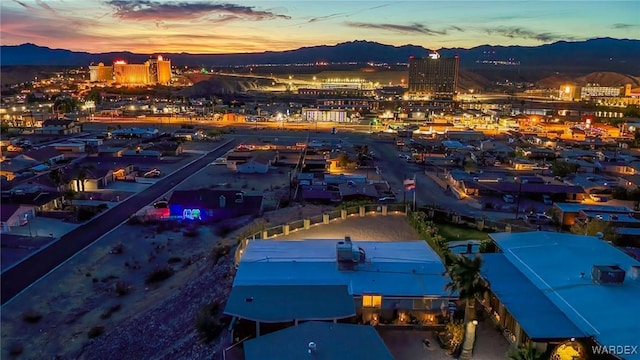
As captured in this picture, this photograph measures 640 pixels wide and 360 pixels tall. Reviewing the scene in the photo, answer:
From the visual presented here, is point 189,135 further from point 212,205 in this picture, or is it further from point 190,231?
point 190,231

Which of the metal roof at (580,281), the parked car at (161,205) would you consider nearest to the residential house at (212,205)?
the parked car at (161,205)

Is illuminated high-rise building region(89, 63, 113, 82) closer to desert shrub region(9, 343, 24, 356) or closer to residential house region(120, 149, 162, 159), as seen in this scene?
residential house region(120, 149, 162, 159)

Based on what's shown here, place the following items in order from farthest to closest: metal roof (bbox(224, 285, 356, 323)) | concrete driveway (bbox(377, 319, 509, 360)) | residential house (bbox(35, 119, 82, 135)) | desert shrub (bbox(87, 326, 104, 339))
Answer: residential house (bbox(35, 119, 82, 135)) → desert shrub (bbox(87, 326, 104, 339)) → metal roof (bbox(224, 285, 356, 323)) → concrete driveway (bbox(377, 319, 509, 360))

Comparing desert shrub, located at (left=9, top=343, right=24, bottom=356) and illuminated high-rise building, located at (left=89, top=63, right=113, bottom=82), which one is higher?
illuminated high-rise building, located at (left=89, top=63, right=113, bottom=82)

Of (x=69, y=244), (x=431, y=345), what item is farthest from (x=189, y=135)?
(x=431, y=345)

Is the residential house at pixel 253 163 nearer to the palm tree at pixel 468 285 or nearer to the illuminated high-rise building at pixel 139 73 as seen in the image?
the palm tree at pixel 468 285

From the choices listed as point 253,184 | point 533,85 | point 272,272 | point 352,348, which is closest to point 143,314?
point 272,272

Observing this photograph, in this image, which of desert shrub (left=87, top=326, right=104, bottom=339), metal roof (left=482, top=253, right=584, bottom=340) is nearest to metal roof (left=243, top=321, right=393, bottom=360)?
metal roof (left=482, top=253, right=584, bottom=340)
